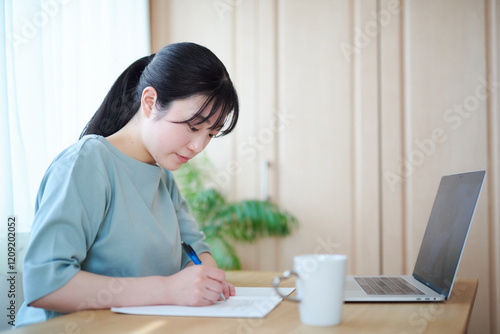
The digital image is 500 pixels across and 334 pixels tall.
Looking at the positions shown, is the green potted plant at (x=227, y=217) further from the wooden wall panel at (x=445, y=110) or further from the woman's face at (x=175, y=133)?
the woman's face at (x=175, y=133)

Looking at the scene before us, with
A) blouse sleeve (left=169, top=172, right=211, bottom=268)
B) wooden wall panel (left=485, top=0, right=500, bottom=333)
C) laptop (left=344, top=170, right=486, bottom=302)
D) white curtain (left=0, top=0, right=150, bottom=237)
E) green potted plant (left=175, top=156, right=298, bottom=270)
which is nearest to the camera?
laptop (left=344, top=170, right=486, bottom=302)

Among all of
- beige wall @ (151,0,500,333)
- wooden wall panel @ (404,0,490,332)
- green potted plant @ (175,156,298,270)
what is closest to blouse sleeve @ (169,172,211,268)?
green potted plant @ (175,156,298,270)

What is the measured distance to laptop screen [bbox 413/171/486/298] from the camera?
0.97m

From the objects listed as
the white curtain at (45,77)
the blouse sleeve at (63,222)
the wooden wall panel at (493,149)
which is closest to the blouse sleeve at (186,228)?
the blouse sleeve at (63,222)

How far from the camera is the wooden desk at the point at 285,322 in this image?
2.40 feet

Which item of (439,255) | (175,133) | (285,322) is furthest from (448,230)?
(175,133)

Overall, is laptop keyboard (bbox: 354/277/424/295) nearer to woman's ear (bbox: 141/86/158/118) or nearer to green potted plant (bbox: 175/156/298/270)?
woman's ear (bbox: 141/86/158/118)

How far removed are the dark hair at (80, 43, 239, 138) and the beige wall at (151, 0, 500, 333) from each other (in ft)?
4.57

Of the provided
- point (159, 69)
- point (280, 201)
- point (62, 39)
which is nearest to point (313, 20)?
point (280, 201)

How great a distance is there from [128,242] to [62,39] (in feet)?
4.26

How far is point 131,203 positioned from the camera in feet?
3.63

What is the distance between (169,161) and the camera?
1.20 metres

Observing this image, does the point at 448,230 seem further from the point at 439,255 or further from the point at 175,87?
the point at 175,87

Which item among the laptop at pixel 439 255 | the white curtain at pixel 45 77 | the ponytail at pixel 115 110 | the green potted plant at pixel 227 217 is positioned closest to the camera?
the laptop at pixel 439 255
